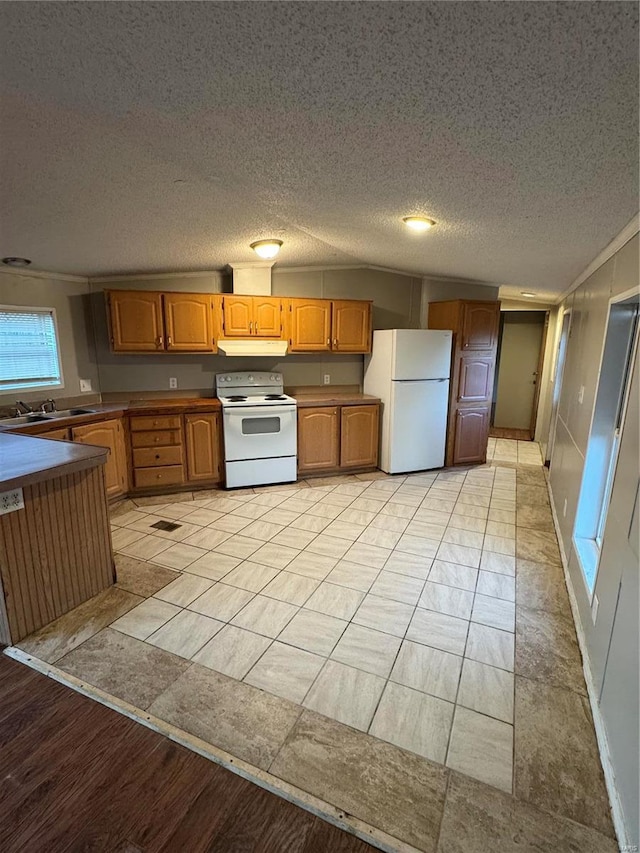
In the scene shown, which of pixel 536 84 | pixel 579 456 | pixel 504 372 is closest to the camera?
pixel 536 84

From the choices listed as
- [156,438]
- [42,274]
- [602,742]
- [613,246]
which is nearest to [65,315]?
[42,274]

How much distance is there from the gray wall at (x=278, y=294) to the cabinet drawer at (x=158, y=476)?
3.14 ft

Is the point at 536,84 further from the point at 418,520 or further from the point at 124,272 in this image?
the point at 124,272

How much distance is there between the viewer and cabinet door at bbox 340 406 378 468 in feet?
15.0

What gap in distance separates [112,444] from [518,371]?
6277 millimetres

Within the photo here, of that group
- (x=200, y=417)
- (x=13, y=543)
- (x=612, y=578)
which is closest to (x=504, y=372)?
(x=200, y=417)

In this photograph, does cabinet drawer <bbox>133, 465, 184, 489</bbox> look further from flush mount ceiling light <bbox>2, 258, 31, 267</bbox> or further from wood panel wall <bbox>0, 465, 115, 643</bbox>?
flush mount ceiling light <bbox>2, 258, 31, 267</bbox>

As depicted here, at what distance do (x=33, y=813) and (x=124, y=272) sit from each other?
403 centimetres

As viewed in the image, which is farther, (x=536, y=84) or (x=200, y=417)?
(x=200, y=417)

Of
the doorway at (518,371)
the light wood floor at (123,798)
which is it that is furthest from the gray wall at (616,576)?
the doorway at (518,371)

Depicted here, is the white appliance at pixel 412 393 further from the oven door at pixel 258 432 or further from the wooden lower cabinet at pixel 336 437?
the oven door at pixel 258 432

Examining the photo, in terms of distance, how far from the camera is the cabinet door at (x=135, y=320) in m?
3.85

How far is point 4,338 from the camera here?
3539 millimetres

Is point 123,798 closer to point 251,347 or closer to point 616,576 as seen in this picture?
point 616,576
